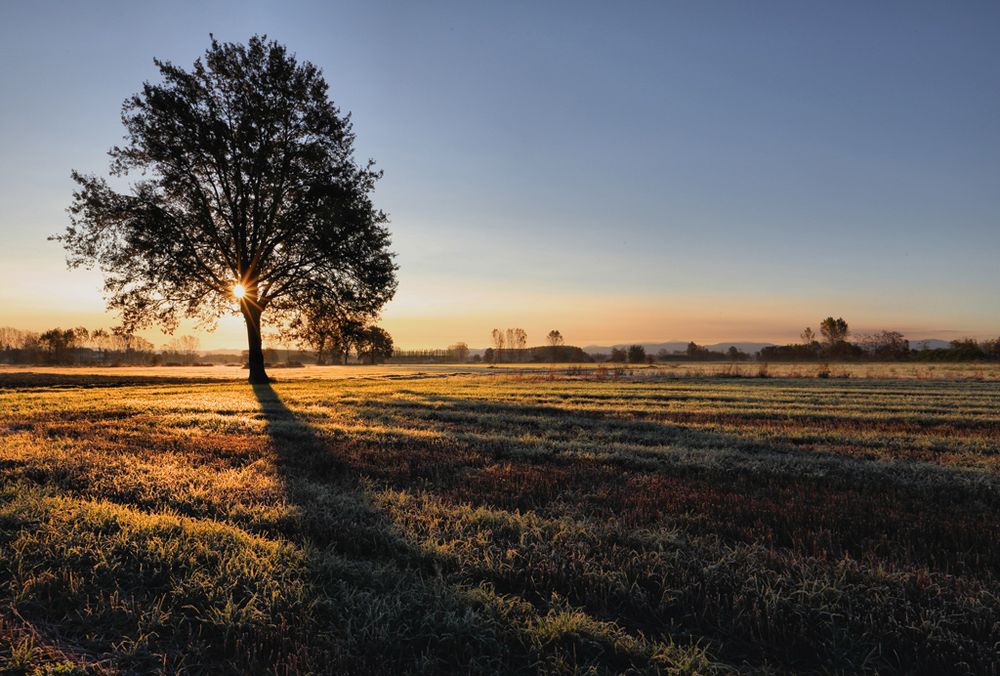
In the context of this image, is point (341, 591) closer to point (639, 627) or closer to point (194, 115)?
point (639, 627)

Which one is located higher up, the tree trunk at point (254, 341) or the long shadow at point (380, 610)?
the tree trunk at point (254, 341)

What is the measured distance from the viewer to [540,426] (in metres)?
12.5

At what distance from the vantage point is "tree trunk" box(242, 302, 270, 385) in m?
28.1

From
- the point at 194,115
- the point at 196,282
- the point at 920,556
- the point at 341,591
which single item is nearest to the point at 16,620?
the point at 341,591

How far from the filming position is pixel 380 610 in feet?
10.7

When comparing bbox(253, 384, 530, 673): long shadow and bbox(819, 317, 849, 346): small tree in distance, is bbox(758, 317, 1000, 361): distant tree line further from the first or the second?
bbox(253, 384, 530, 673): long shadow

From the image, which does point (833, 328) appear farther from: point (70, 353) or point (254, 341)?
point (70, 353)

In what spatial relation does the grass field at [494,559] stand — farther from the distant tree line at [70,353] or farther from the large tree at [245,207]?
the distant tree line at [70,353]

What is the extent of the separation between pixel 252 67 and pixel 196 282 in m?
12.7

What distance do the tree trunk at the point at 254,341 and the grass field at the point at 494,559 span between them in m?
20.1

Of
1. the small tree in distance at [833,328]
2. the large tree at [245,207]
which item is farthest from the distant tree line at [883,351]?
the large tree at [245,207]

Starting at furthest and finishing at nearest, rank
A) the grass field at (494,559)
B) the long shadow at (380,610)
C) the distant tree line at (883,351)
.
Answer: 1. the distant tree line at (883,351)
2. the grass field at (494,559)
3. the long shadow at (380,610)

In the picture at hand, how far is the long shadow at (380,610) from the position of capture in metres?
2.83

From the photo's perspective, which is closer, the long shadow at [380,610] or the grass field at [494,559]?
the long shadow at [380,610]
